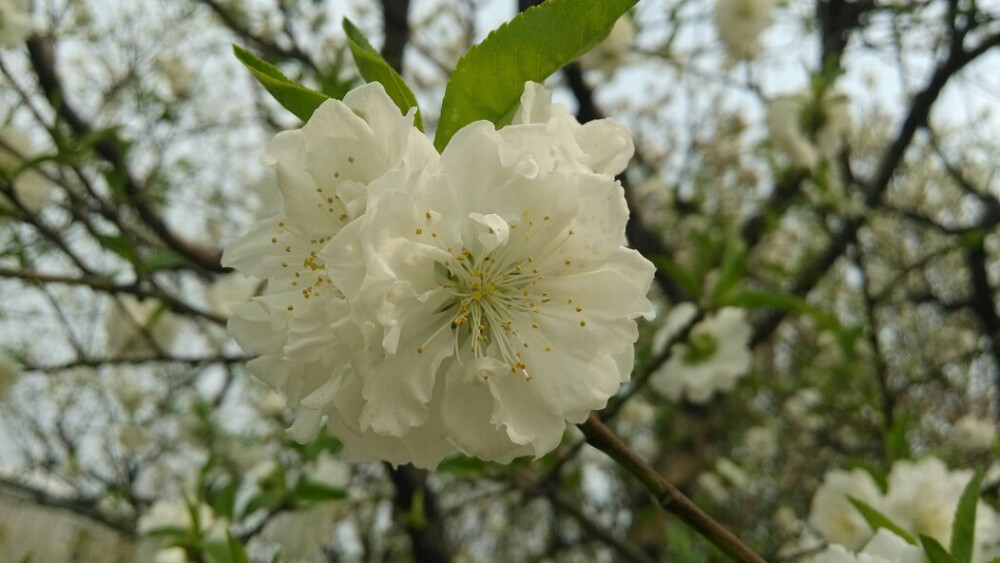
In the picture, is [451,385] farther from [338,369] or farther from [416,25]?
[416,25]

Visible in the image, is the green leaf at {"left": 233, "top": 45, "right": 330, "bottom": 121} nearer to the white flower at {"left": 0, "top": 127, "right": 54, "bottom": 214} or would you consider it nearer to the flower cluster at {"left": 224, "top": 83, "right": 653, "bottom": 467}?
the flower cluster at {"left": 224, "top": 83, "right": 653, "bottom": 467}

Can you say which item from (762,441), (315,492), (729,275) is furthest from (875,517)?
(762,441)

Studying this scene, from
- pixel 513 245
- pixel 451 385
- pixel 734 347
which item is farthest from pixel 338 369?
pixel 734 347

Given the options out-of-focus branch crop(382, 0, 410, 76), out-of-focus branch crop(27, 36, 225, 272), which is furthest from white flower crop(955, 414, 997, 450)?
out-of-focus branch crop(27, 36, 225, 272)

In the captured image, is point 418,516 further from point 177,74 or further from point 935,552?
point 177,74

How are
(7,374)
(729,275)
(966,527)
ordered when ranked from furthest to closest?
(7,374), (729,275), (966,527)

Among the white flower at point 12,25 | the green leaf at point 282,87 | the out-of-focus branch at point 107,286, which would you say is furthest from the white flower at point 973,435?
the white flower at point 12,25
